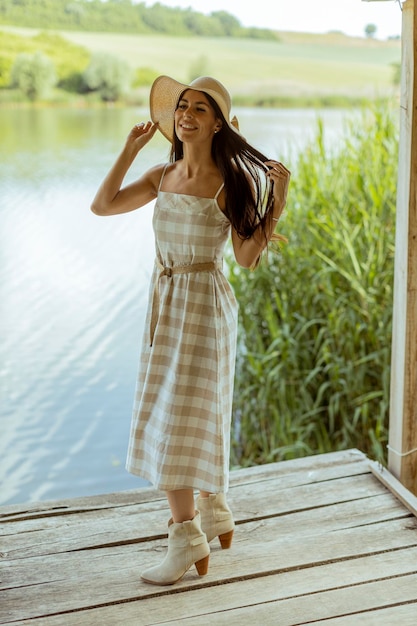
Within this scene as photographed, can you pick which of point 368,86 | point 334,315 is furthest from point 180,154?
point 368,86

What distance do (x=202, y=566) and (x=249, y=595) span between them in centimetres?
15

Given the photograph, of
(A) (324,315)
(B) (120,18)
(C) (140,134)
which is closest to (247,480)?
(A) (324,315)

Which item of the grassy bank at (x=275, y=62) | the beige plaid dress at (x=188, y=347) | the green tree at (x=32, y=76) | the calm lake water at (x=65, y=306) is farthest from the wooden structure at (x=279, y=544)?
the green tree at (x=32, y=76)

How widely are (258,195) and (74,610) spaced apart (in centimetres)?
116

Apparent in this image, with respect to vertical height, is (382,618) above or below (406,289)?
below

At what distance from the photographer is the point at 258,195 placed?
2.23m

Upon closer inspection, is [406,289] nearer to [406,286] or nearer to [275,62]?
[406,286]

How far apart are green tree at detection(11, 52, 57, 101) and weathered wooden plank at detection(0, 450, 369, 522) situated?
203 cm

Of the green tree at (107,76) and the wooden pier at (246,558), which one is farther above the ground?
the green tree at (107,76)

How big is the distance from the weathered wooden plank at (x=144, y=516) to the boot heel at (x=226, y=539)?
176 millimetres

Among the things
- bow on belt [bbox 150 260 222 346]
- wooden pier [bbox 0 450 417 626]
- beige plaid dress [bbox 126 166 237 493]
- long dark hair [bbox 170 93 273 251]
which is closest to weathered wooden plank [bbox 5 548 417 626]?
wooden pier [bbox 0 450 417 626]

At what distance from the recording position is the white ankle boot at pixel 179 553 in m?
2.31

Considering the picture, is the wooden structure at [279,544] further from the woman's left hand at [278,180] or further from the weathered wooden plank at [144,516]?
the woman's left hand at [278,180]

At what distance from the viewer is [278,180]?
7.05 ft
